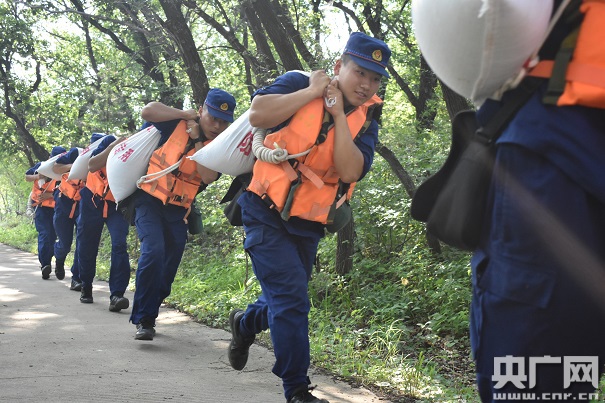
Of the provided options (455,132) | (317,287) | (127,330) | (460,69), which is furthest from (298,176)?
(317,287)

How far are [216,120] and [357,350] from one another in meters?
2.32

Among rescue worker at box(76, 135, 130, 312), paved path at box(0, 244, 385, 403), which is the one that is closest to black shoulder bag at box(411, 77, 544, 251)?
paved path at box(0, 244, 385, 403)

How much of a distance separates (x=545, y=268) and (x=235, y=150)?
334 centimetres

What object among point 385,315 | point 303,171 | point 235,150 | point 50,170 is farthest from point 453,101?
point 50,170

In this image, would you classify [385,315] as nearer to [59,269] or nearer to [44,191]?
[59,269]

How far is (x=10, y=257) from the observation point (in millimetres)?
18922

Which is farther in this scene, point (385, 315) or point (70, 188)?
point (70, 188)

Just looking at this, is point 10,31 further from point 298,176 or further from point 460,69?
point 460,69

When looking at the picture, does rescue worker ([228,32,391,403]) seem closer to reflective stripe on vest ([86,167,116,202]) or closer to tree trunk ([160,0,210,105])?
reflective stripe on vest ([86,167,116,202])

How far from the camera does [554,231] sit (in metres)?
2.01

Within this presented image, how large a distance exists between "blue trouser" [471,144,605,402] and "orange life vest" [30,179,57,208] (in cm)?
1243

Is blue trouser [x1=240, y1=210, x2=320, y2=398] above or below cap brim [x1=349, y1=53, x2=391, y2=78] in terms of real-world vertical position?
below

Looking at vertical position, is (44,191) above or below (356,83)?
below

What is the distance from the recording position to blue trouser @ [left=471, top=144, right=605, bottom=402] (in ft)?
6.59
